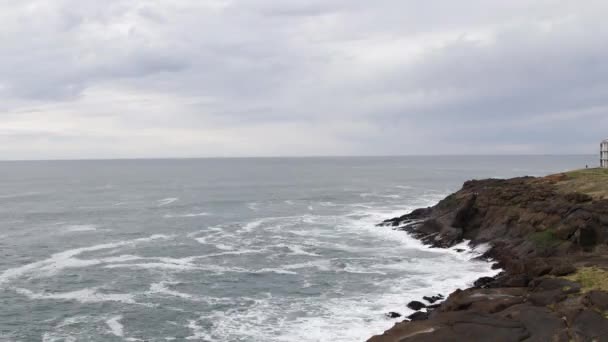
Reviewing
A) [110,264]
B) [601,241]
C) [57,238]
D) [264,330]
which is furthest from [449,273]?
[57,238]

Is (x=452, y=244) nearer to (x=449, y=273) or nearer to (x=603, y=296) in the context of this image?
(x=449, y=273)

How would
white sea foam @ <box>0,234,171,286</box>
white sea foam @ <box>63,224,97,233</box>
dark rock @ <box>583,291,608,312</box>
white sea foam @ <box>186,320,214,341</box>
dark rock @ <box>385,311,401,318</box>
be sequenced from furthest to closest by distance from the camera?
white sea foam @ <box>63,224,97,233</box>
white sea foam @ <box>0,234,171,286</box>
dark rock @ <box>385,311,401,318</box>
white sea foam @ <box>186,320,214,341</box>
dark rock @ <box>583,291,608,312</box>

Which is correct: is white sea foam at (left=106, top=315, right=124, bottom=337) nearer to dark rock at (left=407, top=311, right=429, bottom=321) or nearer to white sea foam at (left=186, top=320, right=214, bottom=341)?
white sea foam at (left=186, top=320, right=214, bottom=341)

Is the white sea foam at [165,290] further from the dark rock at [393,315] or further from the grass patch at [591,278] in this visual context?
the grass patch at [591,278]

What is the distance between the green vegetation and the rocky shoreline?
0.14m

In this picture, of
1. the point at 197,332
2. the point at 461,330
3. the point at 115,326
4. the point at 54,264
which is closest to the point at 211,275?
the point at 115,326

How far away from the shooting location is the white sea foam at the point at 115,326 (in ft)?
121

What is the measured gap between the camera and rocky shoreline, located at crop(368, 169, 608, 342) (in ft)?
86.8

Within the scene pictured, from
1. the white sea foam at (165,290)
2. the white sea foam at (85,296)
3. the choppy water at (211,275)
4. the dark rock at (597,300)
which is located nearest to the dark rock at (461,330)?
the dark rock at (597,300)

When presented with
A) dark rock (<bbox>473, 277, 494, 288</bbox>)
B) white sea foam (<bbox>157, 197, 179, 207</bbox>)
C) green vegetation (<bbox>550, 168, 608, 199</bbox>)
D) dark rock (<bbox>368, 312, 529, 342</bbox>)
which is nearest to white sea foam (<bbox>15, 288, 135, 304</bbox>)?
dark rock (<bbox>368, 312, 529, 342</bbox>)

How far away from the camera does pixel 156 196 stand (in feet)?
446

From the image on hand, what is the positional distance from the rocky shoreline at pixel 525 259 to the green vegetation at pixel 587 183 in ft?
0.46

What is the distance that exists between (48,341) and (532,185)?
70.3 meters

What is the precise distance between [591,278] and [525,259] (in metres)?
15.9
